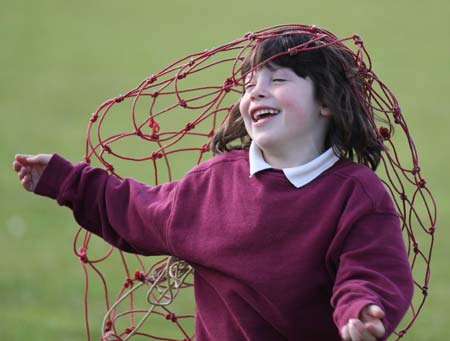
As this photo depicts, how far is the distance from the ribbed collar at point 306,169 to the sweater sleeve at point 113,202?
0.33 meters

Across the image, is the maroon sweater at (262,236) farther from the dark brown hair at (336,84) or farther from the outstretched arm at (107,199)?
the dark brown hair at (336,84)

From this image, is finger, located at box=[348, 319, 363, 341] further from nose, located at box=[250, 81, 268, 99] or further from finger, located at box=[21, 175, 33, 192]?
finger, located at box=[21, 175, 33, 192]

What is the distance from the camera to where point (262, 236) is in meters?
4.01

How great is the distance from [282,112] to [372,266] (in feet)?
1.98

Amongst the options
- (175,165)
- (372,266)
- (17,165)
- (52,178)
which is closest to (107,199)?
(52,178)

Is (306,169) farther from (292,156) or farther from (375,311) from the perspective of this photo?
(375,311)

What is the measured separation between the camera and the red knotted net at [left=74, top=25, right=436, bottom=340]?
432cm

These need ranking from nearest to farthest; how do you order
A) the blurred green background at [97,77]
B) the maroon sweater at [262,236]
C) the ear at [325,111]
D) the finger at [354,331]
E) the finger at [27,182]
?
the finger at [354,331]
the maroon sweater at [262,236]
the ear at [325,111]
the finger at [27,182]
the blurred green background at [97,77]

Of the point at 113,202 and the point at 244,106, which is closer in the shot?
the point at 244,106

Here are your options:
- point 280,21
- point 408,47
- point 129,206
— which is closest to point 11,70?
point 280,21

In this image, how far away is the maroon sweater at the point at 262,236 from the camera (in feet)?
12.6

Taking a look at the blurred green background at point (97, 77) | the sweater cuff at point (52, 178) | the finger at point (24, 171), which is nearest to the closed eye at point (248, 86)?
the sweater cuff at point (52, 178)

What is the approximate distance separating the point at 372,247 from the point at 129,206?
2.94 ft

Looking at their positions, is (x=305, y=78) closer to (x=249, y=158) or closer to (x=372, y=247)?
(x=249, y=158)
